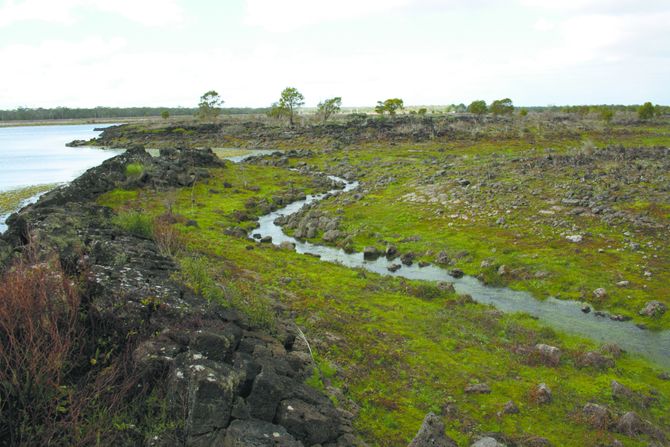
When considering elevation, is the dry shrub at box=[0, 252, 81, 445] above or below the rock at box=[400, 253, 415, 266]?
above

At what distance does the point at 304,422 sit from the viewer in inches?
429

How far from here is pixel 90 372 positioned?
10.7 m

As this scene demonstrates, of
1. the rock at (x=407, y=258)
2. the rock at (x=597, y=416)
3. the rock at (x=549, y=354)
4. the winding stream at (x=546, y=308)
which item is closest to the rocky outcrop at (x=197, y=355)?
the rock at (x=597, y=416)

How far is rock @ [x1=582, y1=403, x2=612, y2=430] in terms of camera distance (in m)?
15.0

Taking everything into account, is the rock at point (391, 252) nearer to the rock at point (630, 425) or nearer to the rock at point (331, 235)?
the rock at point (331, 235)

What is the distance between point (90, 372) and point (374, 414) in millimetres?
9010

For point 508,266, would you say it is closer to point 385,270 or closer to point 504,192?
point 385,270

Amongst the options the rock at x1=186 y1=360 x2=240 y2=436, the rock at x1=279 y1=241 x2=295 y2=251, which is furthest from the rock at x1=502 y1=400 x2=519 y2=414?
the rock at x1=279 y1=241 x2=295 y2=251

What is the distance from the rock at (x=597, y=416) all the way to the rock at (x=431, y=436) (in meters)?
6.91

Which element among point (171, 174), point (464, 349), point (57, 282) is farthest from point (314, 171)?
point (57, 282)

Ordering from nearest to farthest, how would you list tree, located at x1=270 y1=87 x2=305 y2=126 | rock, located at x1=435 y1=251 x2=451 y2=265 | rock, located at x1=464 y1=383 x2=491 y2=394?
rock, located at x1=464 y1=383 x2=491 y2=394 → rock, located at x1=435 y1=251 x2=451 y2=265 → tree, located at x1=270 y1=87 x2=305 y2=126

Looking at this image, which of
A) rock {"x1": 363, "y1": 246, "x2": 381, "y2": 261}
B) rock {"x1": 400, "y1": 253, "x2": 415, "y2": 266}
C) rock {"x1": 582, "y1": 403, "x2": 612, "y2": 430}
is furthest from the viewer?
rock {"x1": 363, "y1": 246, "x2": 381, "y2": 261}

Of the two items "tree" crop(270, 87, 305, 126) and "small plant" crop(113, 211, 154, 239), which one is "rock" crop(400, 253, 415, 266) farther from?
"tree" crop(270, 87, 305, 126)

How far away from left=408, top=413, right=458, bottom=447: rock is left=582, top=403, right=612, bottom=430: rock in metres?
Answer: 6.91
